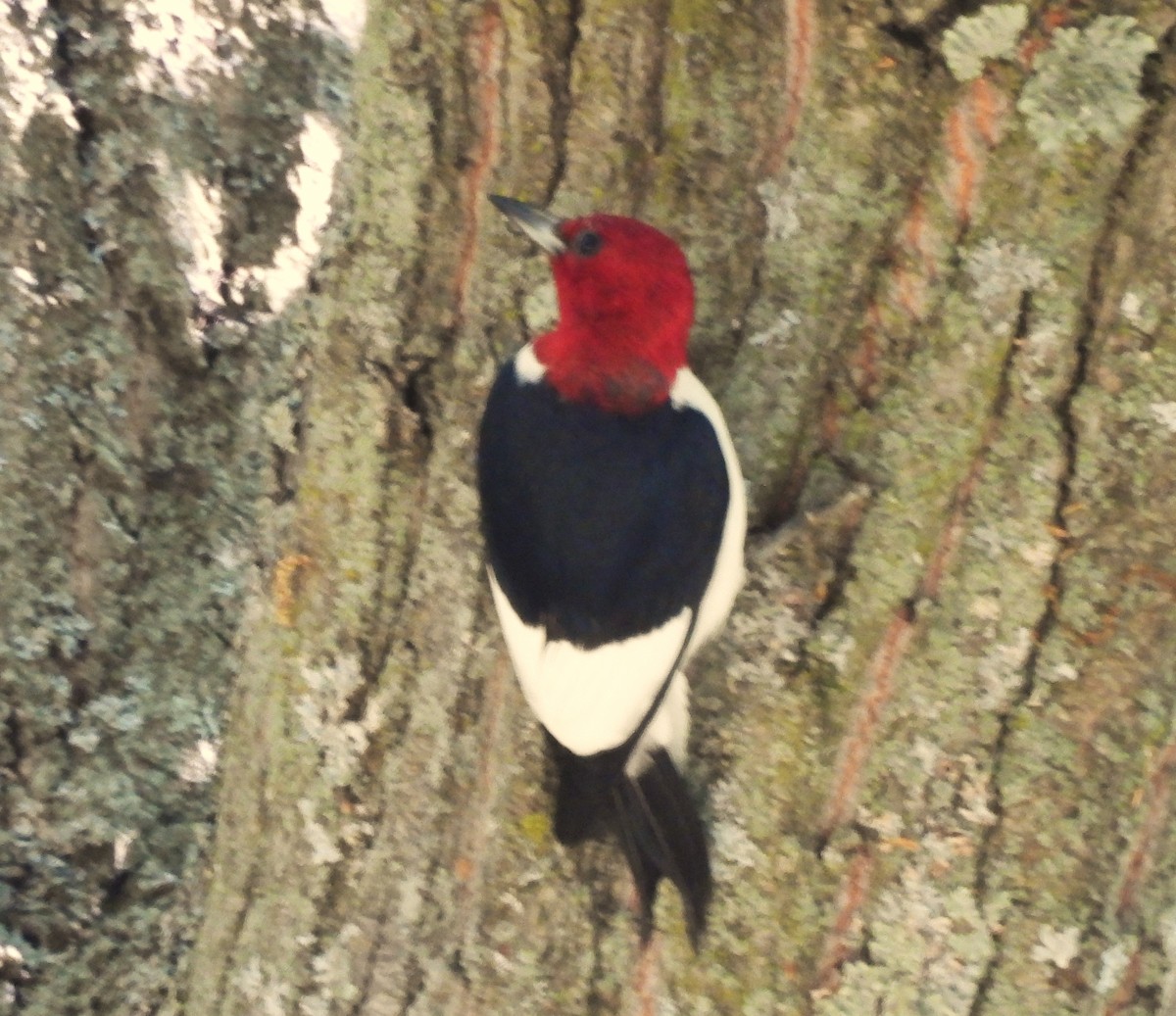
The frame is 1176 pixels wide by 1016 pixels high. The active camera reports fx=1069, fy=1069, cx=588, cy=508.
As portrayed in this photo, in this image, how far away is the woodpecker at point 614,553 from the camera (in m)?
1.37

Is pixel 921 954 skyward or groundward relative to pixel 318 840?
skyward

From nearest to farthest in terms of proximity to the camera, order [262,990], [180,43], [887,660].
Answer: [887,660] < [262,990] < [180,43]

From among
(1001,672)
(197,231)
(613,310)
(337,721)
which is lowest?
(337,721)

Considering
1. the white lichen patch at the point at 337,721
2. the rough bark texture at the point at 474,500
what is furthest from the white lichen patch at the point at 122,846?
the white lichen patch at the point at 337,721

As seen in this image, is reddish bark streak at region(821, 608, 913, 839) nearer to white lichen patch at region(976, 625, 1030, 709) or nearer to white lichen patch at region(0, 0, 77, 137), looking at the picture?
white lichen patch at region(976, 625, 1030, 709)

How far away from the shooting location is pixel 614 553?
1405 mm

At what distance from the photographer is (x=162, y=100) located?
1.61 m

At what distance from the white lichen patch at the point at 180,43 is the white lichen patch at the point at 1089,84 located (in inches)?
46.2

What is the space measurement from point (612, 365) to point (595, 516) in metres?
0.24

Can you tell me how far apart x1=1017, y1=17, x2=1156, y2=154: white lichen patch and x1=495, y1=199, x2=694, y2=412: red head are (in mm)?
450

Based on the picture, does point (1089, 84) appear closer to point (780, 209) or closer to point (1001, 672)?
point (780, 209)

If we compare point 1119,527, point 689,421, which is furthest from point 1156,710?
point 689,421

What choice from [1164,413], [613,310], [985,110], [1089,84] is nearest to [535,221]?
[613,310]

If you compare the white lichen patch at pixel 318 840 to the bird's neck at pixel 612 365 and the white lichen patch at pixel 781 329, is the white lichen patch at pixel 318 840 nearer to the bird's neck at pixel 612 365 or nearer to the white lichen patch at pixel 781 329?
the bird's neck at pixel 612 365
